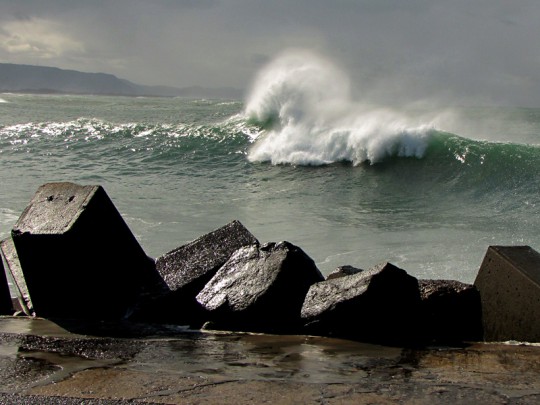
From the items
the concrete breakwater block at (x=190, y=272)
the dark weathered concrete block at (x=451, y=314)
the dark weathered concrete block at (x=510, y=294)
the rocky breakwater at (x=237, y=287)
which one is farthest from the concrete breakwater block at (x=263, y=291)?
the dark weathered concrete block at (x=510, y=294)

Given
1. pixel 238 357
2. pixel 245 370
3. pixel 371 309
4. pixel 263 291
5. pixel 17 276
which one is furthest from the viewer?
pixel 17 276

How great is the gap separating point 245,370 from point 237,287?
4.90 feet

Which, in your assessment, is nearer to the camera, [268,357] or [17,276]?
[268,357]

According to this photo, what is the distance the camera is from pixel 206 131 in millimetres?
22781

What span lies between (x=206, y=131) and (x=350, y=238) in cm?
1396

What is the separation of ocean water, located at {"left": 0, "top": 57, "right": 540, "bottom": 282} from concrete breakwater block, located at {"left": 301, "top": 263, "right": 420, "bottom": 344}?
9.88ft

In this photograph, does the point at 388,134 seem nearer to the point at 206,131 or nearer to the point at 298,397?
the point at 206,131

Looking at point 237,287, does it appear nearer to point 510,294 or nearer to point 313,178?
point 510,294

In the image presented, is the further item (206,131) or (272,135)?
(206,131)

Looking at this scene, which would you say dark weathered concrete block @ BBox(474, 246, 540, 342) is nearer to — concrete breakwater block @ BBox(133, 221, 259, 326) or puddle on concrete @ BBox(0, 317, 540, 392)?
puddle on concrete @ BBox(0, 317, 540, 392)

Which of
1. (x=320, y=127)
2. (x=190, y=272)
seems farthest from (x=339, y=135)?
(x=190, y=272)

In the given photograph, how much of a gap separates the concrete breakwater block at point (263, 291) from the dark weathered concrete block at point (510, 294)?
3.89ft

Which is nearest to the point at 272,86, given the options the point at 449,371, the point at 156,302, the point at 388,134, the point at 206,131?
the point at 206,131

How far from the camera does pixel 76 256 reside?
4938mm
